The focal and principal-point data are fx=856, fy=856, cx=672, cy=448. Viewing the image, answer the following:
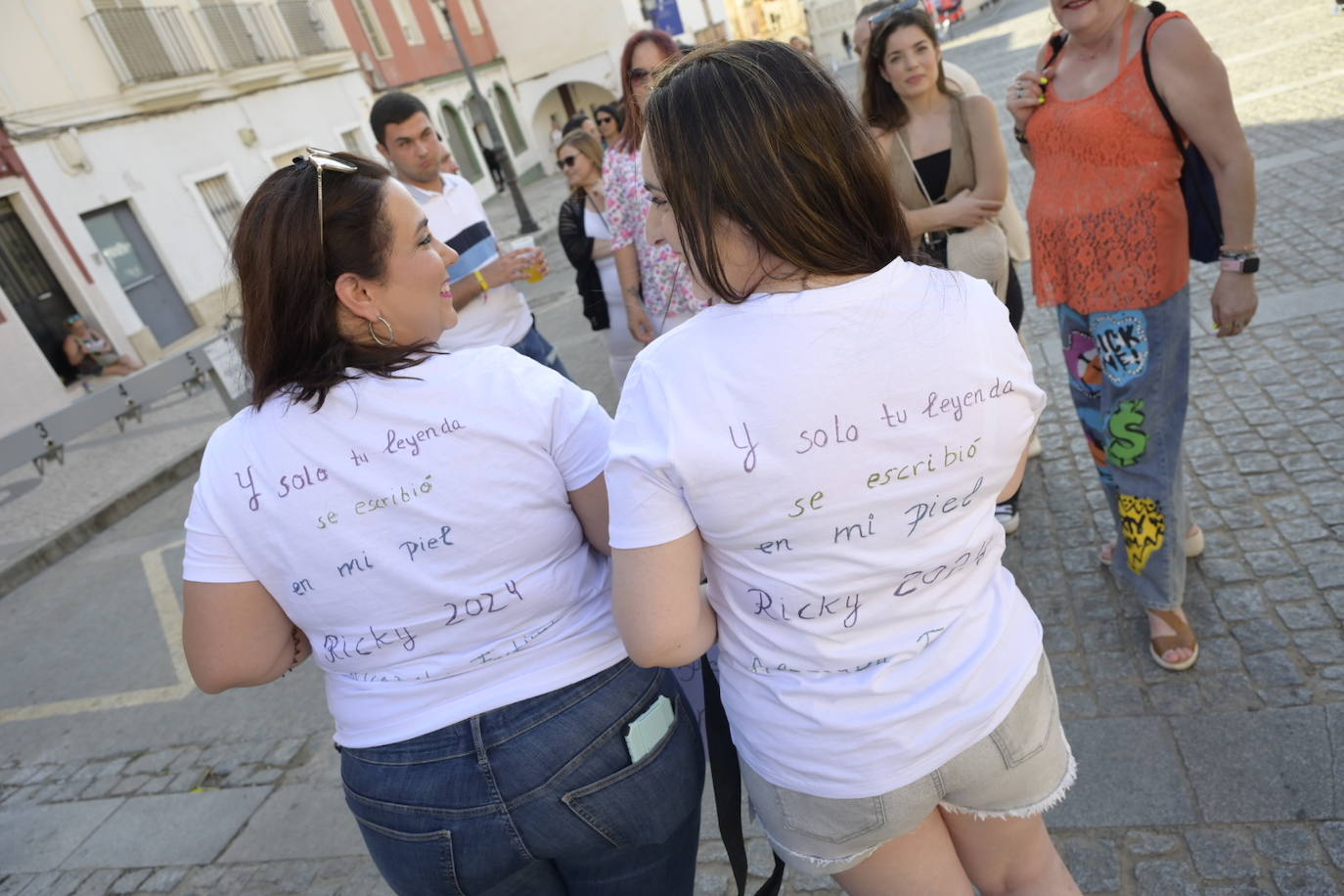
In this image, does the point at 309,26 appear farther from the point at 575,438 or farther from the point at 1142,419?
the point at 575,438

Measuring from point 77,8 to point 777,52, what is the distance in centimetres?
1755

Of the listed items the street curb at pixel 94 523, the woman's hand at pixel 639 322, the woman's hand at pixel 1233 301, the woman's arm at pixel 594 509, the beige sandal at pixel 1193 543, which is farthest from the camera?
the street curb at pixel 94 523

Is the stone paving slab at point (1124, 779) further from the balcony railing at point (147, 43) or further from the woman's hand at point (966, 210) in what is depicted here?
the balcony railing at point (147, 43)

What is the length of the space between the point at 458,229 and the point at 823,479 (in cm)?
282

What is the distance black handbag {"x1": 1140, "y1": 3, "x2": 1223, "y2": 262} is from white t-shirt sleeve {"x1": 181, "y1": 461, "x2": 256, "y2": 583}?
2.27 metres

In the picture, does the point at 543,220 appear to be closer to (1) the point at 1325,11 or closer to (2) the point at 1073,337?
(1) the point at 1325,11

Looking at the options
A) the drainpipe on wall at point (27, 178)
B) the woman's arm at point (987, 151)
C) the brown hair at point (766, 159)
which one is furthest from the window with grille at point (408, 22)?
the brown hair at point (766, 159)

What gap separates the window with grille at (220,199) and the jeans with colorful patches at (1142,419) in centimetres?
1737

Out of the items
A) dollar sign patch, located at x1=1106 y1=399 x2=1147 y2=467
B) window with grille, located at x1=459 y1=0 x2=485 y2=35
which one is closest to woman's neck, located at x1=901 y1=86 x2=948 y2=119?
dollar sign patch, located at x1=1106 y1=399 x2=1147 y2=467

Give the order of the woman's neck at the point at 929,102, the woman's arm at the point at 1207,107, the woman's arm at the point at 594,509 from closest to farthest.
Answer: the woman's arm at the point at 594,509, the woman's arm at the point at 1207,107, the woman's neck at the point at 929,102

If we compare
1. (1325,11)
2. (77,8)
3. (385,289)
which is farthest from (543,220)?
(385,289)

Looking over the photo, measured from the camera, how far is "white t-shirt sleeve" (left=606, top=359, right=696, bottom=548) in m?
1.08

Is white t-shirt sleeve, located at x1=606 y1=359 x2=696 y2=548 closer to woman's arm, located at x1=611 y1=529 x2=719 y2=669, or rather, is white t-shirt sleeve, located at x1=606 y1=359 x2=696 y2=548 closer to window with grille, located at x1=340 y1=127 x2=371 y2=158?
woman's arm, located at x1=611 y1=529 x2=719 y2=669

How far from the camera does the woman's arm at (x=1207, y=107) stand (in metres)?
2.04
